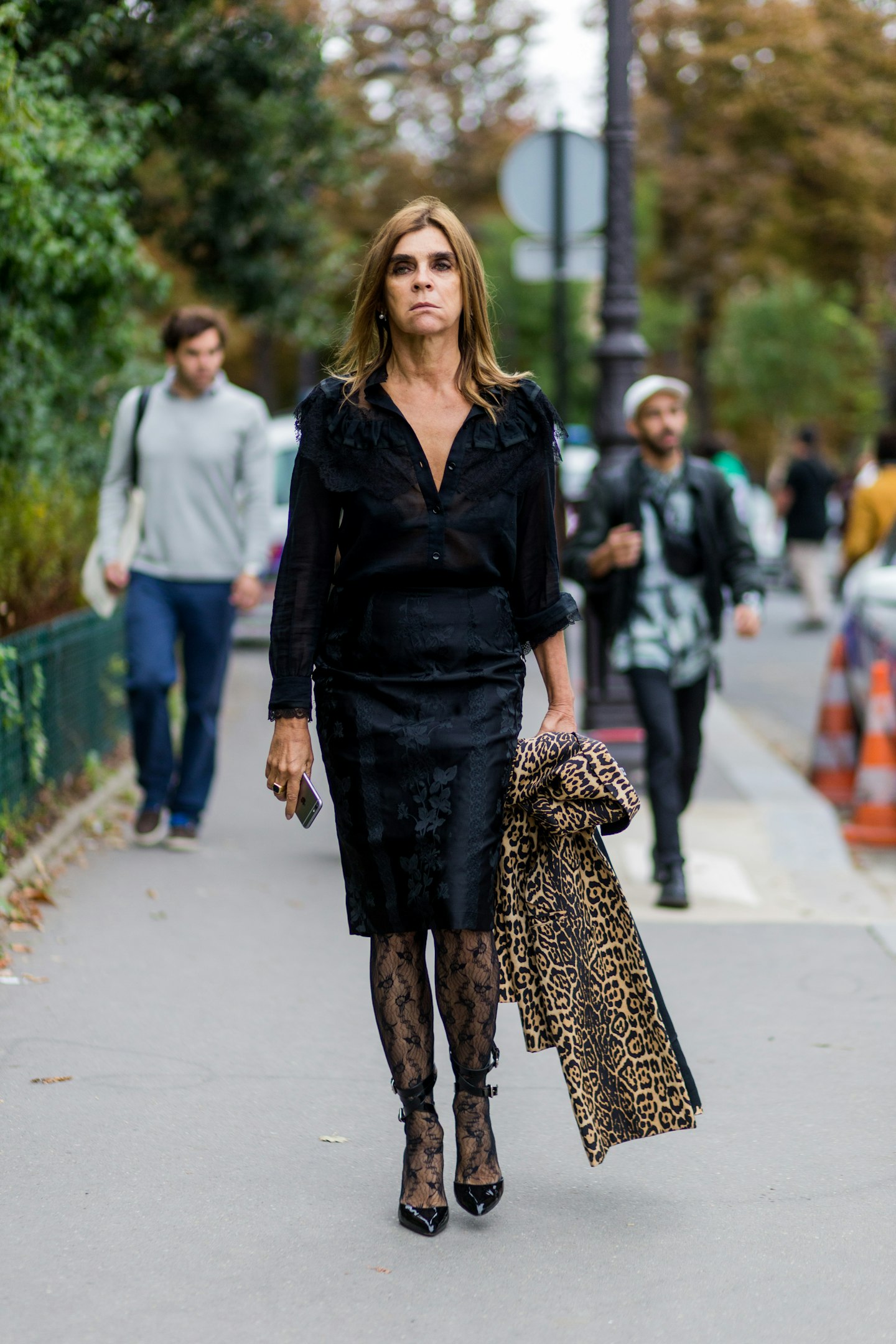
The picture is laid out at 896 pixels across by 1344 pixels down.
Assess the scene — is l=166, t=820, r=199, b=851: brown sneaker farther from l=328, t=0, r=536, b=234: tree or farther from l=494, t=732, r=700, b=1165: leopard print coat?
l=328, t=0, r=536, b=234: tree

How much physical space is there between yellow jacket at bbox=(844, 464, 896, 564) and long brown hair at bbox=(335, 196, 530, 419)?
8.78 m

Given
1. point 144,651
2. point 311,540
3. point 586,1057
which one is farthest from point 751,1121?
point 144,651

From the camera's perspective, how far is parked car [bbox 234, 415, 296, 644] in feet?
47.7

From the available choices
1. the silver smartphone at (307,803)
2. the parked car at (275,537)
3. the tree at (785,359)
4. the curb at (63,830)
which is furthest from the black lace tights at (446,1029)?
the tree at (785,359)

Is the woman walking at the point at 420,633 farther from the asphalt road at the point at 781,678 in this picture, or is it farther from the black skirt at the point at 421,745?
A: the asphalt road at the point at 781,678

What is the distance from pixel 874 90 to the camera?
34.4 meters

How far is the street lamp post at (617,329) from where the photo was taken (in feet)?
28.5

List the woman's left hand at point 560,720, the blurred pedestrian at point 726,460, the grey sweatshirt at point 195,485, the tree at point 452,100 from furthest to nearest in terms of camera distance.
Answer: the tree at point 452,100 < the blurred pedestrian at point 726,460 < the grey sweatshirt at point 195,485 < the woman's left hand at point 560,720

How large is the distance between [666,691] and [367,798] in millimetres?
3186

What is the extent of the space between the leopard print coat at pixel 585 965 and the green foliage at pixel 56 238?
12.2ft

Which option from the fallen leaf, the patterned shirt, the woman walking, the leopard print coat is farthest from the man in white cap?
the woman walking

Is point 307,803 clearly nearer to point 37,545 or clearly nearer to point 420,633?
point 420,633

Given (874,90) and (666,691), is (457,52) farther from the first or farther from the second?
(666,691)

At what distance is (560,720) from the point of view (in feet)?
12.3
